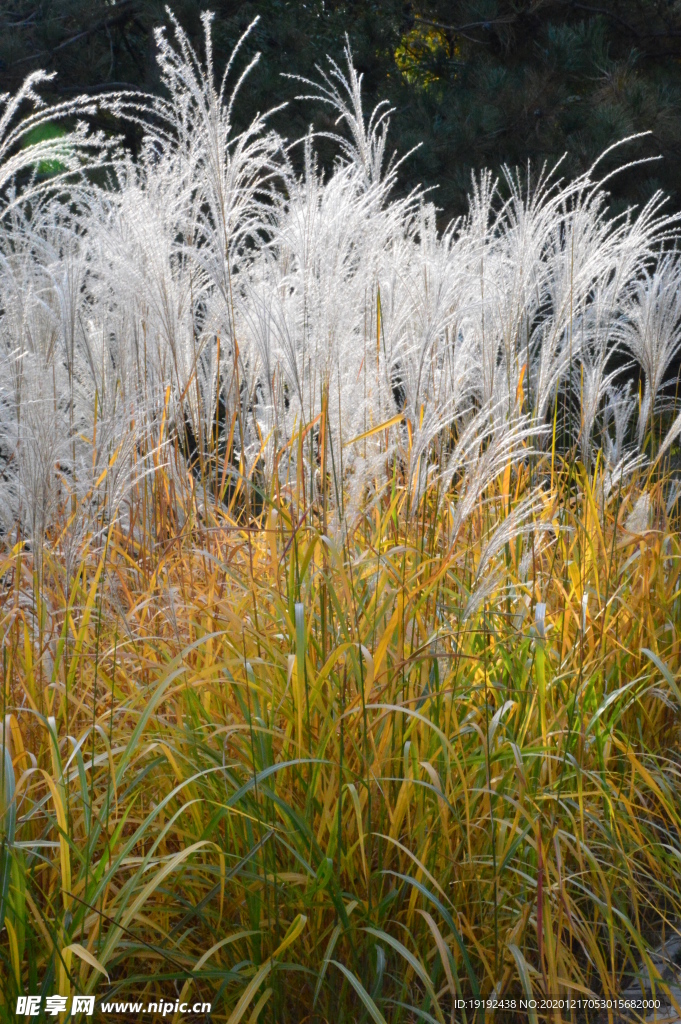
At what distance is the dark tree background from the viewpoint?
22.7ft

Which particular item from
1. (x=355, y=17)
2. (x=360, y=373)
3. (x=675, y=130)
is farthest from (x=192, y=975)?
(x=355, y=17)

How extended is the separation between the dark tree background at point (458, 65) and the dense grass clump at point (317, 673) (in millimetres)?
4204

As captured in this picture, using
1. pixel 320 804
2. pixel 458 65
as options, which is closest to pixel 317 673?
pixel 320 804

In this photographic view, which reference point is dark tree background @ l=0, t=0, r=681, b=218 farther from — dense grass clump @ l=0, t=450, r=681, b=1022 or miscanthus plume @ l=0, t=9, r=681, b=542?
dense grass clump @ l=0, t=450, r=681, b=1022

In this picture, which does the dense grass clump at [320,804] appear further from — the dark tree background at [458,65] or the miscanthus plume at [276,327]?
the dark tree background at [458,65]

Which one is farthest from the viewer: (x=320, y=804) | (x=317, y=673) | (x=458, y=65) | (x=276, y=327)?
(x=458, y=65)

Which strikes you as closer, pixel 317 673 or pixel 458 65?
pixel 317 673

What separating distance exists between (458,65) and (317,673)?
23.7ft

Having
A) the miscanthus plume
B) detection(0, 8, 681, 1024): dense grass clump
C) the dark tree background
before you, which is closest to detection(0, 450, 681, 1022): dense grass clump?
detection(0, 8, 681, 1024): dense grass clump

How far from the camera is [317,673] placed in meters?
2.02

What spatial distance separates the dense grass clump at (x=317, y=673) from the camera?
5.65 ft

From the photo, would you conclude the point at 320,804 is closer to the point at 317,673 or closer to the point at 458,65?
the point at 317,673

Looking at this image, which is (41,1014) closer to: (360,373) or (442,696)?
(442,696)

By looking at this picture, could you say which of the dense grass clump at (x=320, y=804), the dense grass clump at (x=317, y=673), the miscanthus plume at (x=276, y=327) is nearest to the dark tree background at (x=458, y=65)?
the miscanthus plume at (x=276, y=327)
